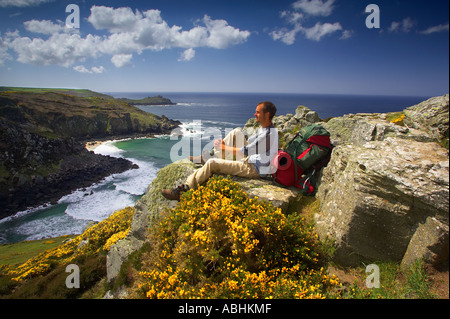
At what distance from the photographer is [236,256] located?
17.2 feet

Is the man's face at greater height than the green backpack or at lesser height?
greater

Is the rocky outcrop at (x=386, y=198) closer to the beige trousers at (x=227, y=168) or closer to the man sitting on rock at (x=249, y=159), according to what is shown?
the man sitting on rock at (x=249, y=159)

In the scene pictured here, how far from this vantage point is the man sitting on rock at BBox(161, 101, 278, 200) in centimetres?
770

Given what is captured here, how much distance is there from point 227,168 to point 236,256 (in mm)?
3398

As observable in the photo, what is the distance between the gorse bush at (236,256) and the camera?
465 centimetres

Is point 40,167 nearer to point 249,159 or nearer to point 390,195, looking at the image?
point 249,159

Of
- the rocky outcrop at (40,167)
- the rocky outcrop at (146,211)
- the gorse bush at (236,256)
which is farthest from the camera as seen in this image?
the rocky outcrop at (40,167)

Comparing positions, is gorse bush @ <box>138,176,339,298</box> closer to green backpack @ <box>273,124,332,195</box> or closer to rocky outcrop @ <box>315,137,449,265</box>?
rocky outcrop @ <box>315,137,449,265</box>

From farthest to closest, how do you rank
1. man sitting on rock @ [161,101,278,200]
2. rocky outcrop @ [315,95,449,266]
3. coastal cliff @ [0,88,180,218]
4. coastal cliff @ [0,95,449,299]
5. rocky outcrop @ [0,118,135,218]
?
1. coastal cliff @ [0,88,180,218]
2. rocky outcrop @ [0,118,135,218]
3. man sitting on rock @ [161,101,278,200]
4. coastal cliff @ [0,95,449,299]
5. rocky outcrop @ [315,95,449,266]

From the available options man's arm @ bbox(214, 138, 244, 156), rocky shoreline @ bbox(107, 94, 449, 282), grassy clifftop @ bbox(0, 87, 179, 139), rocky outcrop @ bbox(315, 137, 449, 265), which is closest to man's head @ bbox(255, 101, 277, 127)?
man's arm @ bbox(214, 138, 244, 156)

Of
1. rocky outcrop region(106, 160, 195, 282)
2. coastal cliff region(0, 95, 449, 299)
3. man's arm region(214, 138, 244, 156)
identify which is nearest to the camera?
coastal cliff region(0, 95, 449, 299)

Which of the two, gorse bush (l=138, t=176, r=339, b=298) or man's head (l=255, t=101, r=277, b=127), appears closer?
gorse bush (l=138, t=176, r=339, b=298)

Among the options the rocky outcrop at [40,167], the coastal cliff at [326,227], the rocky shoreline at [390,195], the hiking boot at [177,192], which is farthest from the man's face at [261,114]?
the rocky outcrop at [40,167]

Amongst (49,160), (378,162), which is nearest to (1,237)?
(49,160)
